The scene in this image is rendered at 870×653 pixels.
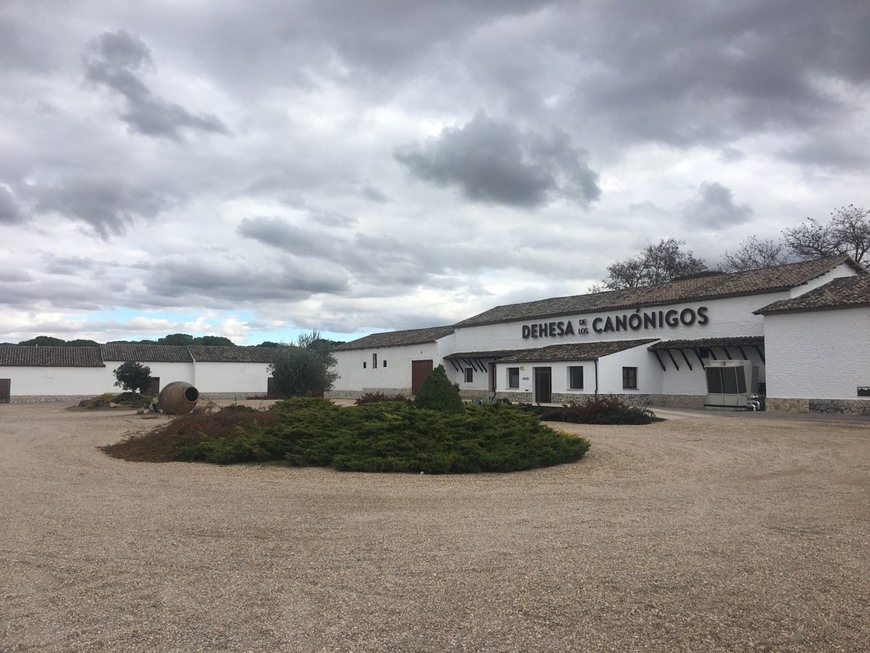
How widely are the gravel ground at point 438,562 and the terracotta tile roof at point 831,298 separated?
1521 cm

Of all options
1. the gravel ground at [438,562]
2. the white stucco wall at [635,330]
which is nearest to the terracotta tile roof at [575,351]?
the white stucco wall at [635,330]

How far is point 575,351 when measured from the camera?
33.9 m

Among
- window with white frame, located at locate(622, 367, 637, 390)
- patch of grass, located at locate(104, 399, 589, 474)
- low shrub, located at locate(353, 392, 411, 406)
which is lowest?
patch of grass, located at locate(104, 399, 589, 474)

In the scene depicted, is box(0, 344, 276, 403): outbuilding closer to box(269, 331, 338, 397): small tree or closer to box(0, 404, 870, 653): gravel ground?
box(269, 331, 338, 397): small tree

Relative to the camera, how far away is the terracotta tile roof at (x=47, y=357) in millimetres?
50375

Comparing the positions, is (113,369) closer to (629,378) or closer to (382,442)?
(629,378)

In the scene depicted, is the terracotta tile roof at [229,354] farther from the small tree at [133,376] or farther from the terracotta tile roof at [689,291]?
the terracotta tile roof at [689,291]

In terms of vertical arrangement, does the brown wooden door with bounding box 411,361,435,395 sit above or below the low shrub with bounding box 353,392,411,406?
above

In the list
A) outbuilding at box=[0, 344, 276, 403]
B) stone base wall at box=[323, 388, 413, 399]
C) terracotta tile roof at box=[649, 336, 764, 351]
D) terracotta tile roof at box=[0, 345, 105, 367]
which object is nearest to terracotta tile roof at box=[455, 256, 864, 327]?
terracotta tile roof at box=[649, 336, 764, 351]

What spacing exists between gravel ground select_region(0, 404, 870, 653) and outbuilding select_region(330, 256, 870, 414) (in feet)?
50.2

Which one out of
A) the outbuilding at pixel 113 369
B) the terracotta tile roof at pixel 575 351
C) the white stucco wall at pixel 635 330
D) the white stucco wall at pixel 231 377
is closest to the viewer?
the white stucco wall at pixel 635 330

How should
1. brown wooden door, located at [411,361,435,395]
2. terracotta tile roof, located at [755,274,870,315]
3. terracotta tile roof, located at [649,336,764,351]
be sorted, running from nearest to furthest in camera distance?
terracotta tile roof, located at [755,274,870,315] → terracotta tile roof, located at [649,336,764,351] → brown wooden door, located at [411,361,435,395]

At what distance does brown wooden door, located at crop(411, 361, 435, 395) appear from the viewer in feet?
154

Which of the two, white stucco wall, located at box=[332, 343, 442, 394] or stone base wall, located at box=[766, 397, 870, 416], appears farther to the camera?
white stucco wall, located at box=[332, 343, 442, 394]
